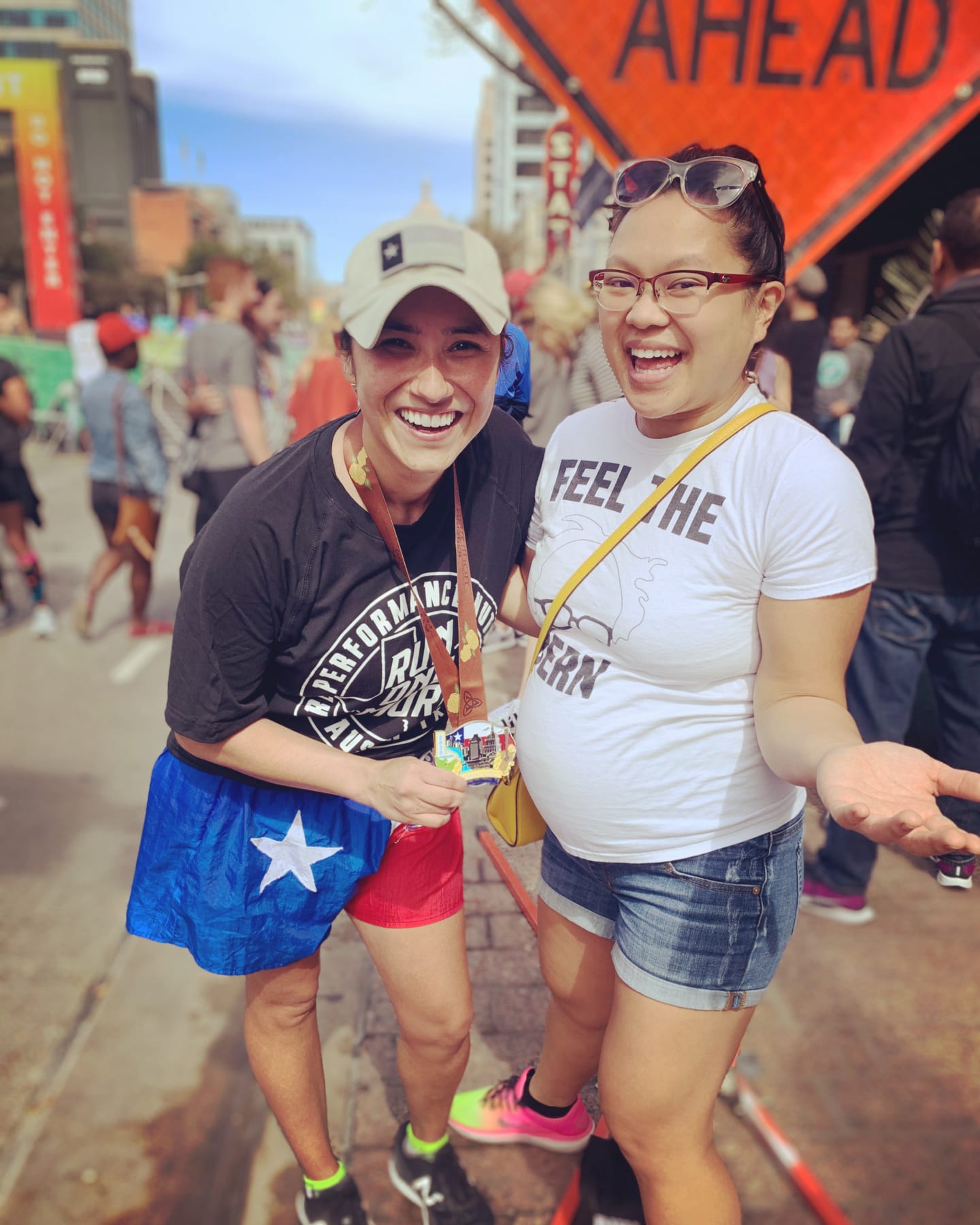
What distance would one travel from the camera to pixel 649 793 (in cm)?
140

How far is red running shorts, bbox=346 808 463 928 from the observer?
1730 mm

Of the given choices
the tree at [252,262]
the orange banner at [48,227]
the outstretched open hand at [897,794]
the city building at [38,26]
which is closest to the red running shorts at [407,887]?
the outstretched open hand at [897,794]

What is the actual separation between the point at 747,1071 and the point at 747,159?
228 cm

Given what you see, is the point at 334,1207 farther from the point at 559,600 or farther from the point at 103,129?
the point at 103,129

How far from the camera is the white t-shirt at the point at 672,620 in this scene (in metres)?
1.23

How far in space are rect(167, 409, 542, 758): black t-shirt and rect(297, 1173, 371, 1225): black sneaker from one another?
3.43 feet

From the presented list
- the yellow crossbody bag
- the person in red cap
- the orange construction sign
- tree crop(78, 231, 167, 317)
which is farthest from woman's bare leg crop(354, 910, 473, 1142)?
tree crop(78, 231, 167, 317)

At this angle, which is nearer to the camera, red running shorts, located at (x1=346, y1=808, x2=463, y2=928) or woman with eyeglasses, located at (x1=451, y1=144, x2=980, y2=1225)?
woman with eyeglasses, located at (x1=451, y1=144, x2=980, y2=1225)

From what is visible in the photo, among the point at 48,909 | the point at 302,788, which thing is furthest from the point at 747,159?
the point at 48,909

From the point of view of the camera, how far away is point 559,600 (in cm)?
147

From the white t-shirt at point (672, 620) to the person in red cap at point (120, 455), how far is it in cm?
503

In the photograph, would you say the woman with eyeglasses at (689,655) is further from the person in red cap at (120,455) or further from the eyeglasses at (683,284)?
the person in red cap at (120,455)

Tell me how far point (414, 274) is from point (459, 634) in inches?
24.1

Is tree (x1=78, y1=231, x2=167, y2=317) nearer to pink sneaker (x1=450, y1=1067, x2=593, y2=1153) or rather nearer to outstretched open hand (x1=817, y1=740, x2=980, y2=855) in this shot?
pink sneaker (x1=450, y1=1067, x2=593, y2=1153)
